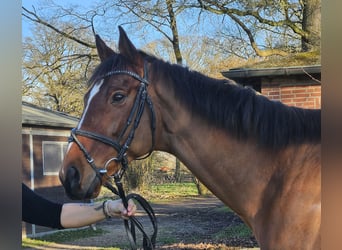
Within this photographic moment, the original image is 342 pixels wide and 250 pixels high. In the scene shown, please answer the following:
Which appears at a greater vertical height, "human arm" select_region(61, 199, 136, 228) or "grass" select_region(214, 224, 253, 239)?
"human arm" select_region(61, 199, 136, 228)

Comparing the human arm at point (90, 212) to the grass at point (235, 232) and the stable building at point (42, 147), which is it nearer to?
the grass at point (235, 232)

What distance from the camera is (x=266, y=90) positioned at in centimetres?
442

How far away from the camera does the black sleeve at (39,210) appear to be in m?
1.71

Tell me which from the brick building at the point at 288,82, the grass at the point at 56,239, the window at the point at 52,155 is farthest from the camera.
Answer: the window at the point at 52,155

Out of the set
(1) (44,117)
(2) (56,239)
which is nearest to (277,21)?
(1) (44,117)

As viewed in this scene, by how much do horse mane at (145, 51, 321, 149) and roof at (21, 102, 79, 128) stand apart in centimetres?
590

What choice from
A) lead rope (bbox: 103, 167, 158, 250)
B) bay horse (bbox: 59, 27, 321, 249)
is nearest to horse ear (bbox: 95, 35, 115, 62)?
bay horse (bbox: 59, 27, 321, 249)

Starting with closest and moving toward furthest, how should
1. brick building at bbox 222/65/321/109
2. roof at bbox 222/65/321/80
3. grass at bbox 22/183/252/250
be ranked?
1. brick building at bbox 222/65/321/109
2. roof at bbox 222/65/321/80
3. grass at bbox 22/183/252/250

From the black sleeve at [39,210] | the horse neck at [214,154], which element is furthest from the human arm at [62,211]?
the horse neck at [214,154]

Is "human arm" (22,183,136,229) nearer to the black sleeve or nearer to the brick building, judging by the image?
the black sleeve

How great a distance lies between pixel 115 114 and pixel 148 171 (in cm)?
711

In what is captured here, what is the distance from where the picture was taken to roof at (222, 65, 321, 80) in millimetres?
3818

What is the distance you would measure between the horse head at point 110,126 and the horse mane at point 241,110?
0.15m

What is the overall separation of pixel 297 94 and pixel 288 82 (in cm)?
45
